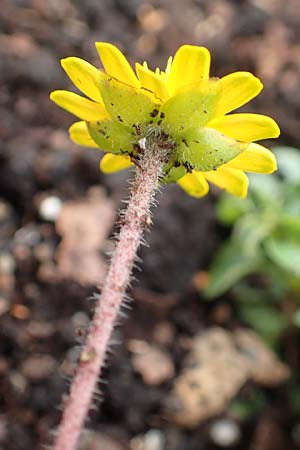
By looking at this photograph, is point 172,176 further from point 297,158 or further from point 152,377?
point 297,158

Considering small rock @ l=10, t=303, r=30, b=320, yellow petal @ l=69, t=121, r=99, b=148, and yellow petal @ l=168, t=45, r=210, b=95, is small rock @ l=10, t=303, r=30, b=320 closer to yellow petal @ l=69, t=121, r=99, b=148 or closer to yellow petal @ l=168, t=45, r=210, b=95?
yellow petal @ l=69, t=121, r=99, b=148

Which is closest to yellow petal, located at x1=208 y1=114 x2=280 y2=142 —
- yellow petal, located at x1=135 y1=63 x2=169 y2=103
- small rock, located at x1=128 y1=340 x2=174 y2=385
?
yellow petal, located at x1=135 y1=63 x2=169 y2=103

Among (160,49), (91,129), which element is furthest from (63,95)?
(160,49)

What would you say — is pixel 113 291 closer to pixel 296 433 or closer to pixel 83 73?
pixel 83 73

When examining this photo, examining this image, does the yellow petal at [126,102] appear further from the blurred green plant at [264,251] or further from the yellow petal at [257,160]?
the blurred green plant at [264,251]

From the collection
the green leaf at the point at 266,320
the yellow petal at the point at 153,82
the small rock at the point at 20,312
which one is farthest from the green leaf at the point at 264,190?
Answer: the yellow petal at the point at 153,82
